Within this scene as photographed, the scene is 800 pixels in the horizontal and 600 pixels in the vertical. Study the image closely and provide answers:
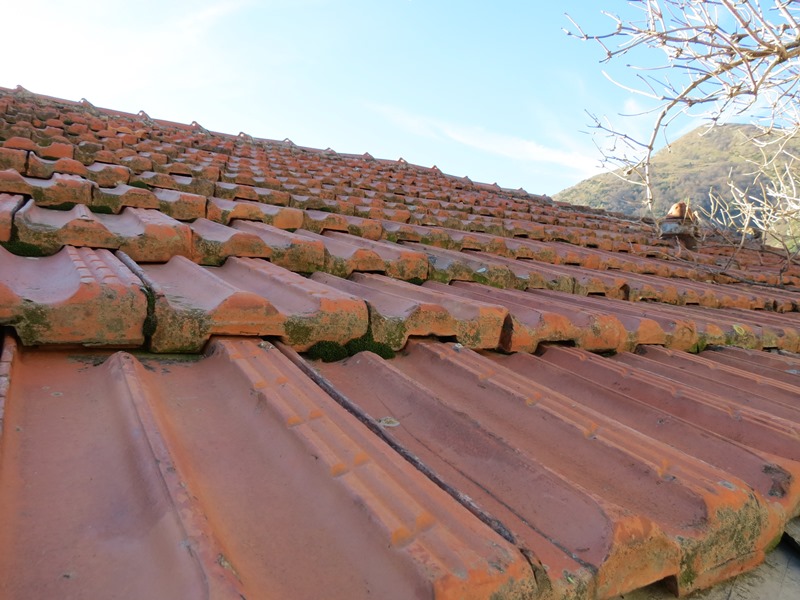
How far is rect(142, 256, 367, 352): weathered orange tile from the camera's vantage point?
3.96 ft

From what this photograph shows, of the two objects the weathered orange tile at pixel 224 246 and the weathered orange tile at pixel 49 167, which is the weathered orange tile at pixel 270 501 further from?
the weathered orange tile at pixel 49 167

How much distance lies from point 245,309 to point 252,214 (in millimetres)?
1390

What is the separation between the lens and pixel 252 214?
254 cm

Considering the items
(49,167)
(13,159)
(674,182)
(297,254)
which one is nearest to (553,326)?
(297,254)

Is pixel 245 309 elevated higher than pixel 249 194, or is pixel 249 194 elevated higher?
pixel 249 194

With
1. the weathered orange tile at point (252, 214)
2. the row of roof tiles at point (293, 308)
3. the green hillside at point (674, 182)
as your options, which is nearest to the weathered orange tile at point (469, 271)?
the row of roof tiles at point (293, 308)

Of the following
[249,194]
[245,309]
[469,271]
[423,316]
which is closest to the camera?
[245,309]

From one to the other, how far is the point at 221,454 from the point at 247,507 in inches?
5.8

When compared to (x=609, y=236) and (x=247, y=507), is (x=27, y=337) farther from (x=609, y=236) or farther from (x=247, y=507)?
(x=609, y=236)

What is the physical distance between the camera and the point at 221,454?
887 millimetres

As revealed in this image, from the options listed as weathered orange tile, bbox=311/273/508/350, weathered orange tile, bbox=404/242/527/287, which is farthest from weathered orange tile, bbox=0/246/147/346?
weathered orange tile, bbox=404/242/527/287

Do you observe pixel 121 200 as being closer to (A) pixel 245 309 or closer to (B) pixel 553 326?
(A) pixel 245 309

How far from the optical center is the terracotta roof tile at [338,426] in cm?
68

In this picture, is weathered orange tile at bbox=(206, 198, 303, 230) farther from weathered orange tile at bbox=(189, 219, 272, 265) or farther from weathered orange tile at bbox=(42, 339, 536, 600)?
weathered orange tile at bbox=(42, 339, 536, 600)
